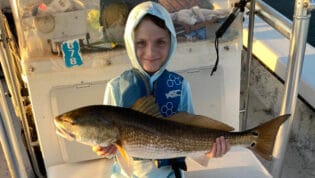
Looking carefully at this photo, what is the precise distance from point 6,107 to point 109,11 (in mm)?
624

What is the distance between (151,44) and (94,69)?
1.68ft

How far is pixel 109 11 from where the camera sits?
2.11 metres

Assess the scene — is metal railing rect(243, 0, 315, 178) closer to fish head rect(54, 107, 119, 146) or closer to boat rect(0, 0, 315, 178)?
boat rect(0, 0, 315, 178)

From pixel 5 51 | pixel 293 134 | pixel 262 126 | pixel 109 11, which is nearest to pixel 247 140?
pixel 262 126

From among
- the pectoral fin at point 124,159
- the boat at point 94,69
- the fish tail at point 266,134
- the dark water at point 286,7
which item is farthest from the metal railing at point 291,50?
the dark water at point 286,7

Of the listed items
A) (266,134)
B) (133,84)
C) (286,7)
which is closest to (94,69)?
(133,84)

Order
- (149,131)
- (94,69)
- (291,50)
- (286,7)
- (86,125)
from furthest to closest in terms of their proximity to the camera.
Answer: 1. (286,7)
2. (94,69)
3. (291,50)
4. (149,131)
5. (86,125)

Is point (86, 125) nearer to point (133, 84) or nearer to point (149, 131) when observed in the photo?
point (149, 131)

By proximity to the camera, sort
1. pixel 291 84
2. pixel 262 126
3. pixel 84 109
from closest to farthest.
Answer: pixel 84 109, pixel 262 126, pixel 291 84

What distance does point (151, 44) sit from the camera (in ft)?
5.61

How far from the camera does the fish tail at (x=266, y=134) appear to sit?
64.7 inches

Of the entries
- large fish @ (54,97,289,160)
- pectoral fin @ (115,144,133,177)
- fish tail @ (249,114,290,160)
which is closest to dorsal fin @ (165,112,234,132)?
large fish @ (54,97,289,160)

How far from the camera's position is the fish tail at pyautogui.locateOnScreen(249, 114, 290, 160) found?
1.64 metres

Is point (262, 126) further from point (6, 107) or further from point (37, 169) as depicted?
point (37, 169)
